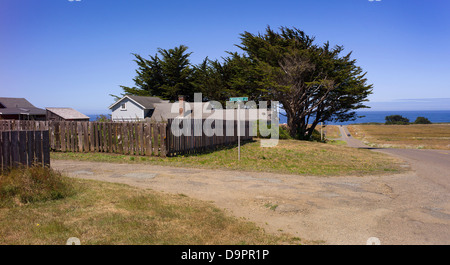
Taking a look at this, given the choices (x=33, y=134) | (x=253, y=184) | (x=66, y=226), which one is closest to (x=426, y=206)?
A: (x=253, y=184)

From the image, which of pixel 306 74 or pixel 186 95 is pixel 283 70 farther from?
pixel 186 95

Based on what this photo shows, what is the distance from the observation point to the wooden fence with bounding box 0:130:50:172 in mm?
7469

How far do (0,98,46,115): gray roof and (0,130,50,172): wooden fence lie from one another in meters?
39.9

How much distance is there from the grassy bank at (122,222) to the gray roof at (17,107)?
42.2 m

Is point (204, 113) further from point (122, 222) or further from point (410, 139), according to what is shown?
point (410, 139)

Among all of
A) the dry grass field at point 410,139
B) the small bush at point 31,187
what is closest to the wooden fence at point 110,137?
the small bush at point 31,187

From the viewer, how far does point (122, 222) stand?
5680mm

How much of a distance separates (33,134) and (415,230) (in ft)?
30.3

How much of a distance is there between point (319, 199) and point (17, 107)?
5033 cm

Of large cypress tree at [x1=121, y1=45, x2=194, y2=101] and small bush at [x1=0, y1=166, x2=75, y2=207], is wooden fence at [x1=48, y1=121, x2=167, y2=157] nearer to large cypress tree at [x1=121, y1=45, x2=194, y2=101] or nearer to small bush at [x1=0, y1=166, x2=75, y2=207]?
small bush at [x1=0, y1=166, x2=75, y2=207]

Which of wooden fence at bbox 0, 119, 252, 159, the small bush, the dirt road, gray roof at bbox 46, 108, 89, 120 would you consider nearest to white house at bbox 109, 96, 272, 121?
gray roof at bbox 46, 108, 89, 120

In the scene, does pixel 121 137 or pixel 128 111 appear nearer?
pixel 121 137

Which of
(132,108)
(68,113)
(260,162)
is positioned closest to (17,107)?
(68,113)

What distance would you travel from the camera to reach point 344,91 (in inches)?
1331
